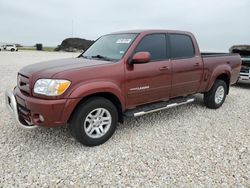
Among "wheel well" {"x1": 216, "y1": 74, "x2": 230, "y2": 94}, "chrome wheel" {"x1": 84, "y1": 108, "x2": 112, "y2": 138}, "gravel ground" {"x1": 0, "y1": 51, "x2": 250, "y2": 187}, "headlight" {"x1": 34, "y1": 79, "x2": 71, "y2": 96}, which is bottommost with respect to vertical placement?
"gravel ground" {"x1": 0, "y1": 51, "x2": 250, "y2": 187}

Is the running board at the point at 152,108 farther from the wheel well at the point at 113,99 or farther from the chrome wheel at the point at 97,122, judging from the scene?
the chrome wheel at the point at 97,122

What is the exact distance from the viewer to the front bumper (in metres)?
3.20

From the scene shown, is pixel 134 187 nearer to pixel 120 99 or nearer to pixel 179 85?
pixel 120 99

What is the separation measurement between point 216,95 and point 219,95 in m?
0.15

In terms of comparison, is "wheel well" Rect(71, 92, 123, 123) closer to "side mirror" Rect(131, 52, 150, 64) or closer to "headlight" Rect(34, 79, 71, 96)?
"headlight" Rect(34, 79, 71, 96)

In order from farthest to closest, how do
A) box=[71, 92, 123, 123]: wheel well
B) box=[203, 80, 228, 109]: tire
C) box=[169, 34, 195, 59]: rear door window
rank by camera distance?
box=[203, 80, 228, 109]: tire < box=[169, 34, 195, 59]: rear door window < box=[71, 92, 123, 123]: wheel well

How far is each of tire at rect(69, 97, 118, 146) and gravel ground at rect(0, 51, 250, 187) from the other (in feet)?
0.52

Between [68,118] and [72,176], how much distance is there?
2.67 feet

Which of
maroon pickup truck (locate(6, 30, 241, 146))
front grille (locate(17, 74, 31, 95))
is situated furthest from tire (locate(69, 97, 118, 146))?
front grille (locate(17, 74, 31, 95))

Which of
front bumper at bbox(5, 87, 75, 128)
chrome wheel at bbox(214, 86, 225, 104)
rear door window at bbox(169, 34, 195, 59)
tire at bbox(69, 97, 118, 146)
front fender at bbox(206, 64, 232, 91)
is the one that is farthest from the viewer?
chrome wheel at bbox(214, 86, 225, 104)

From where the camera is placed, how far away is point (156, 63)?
4312 mm

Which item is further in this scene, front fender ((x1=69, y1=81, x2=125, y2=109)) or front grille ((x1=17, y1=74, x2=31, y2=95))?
front grille ((x1=17, y1=74, x2=31, y2=95))

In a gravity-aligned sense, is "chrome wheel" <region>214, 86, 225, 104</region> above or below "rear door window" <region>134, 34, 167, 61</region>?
below

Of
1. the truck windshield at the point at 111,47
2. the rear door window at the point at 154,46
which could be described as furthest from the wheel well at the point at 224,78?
the truck windshield at the point at 111,47
